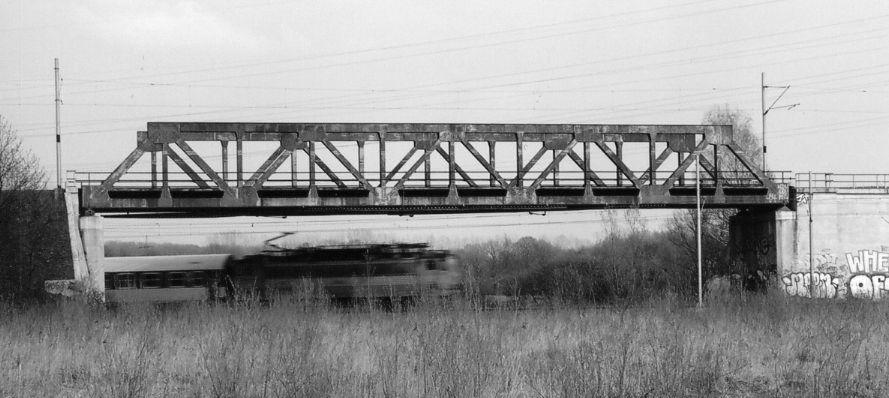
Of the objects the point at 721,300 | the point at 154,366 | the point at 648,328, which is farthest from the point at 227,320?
the point at 721,300

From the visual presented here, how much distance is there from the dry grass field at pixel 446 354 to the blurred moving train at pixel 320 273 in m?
15.4

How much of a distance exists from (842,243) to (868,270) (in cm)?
181

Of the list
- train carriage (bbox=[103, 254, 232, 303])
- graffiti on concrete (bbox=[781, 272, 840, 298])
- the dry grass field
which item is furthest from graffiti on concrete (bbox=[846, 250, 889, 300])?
train carriage (bbox=[103, 254, 232, 303])

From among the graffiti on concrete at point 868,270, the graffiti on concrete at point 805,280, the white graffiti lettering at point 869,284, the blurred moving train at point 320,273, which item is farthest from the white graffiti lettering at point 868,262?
the blurred moving train at point 320,273

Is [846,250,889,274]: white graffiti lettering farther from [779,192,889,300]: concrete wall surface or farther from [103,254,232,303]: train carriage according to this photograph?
Result: [103,254,232,303]: train carriage

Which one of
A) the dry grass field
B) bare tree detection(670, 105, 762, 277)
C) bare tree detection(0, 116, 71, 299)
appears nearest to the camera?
the dry grass field

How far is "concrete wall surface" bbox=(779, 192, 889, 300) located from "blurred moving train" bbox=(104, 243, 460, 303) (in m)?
17.5

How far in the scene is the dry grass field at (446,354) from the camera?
1196cm

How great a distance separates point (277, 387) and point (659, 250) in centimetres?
5103

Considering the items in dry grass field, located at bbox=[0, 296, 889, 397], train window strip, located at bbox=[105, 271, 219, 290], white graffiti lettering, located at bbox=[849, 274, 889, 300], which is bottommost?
white graffiti lettering, located at bbox=[849, 274, 889, 300]

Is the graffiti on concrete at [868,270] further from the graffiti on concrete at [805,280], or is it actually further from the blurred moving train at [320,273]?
the blurred moving train at [320,273]

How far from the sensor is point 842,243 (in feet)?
137

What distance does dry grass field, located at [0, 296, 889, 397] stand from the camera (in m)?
12.0

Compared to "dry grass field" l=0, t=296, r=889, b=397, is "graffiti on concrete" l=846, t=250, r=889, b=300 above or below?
below
